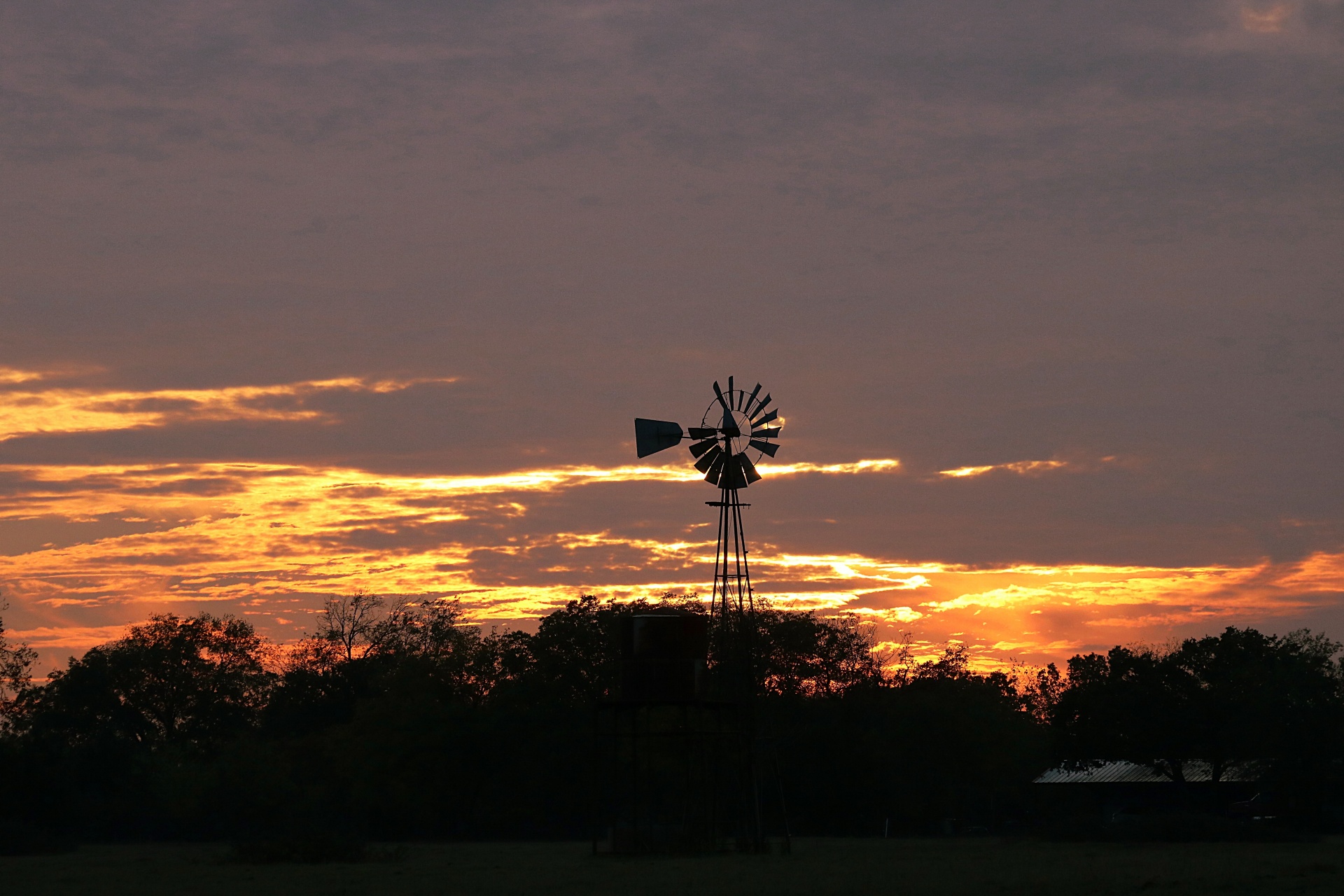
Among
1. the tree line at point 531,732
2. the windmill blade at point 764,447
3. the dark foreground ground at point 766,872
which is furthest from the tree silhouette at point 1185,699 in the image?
the windmill blade at point 764,447

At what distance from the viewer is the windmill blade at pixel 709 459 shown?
5500 cm

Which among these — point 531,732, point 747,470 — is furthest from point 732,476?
point 531,732

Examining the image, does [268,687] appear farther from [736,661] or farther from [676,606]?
[736,661]

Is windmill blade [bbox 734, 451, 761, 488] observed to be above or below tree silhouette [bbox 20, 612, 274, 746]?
above

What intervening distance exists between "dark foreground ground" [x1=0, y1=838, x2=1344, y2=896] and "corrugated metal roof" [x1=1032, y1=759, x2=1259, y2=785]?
139ft

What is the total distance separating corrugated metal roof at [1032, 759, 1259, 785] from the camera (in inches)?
3976

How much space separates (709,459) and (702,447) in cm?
56

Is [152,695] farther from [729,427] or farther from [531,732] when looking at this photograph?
[729,427]

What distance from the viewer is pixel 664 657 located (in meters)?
52.0

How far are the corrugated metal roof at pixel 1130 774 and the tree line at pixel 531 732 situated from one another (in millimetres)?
1205

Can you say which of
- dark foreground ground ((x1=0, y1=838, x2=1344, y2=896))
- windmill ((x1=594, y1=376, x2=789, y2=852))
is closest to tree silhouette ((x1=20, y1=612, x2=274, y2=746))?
dark foreground ground ((x1=0, y1=838, x2=1344, y2=896))

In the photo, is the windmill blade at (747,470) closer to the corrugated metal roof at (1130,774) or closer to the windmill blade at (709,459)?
the windmill blade at (709,459)

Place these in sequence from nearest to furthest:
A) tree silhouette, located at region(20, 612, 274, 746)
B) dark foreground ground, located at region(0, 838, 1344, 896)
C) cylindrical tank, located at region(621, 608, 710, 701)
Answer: dark foreground ground, located at region(0, 838, 1344, 896)
cylindrical tank, located at region(621, 608, 710, 701)
tree silhouette, located at region(20, 612, 274, 746)

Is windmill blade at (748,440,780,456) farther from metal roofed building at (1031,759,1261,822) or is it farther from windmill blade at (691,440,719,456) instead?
metal roofed building at (1031,759,1261,822)
